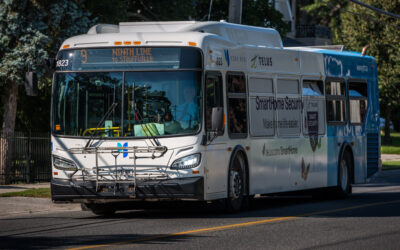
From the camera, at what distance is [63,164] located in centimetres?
1467

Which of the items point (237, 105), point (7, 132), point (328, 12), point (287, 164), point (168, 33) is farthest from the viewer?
point (328, 12)

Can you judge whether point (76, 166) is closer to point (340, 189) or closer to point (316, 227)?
point (316, 227)

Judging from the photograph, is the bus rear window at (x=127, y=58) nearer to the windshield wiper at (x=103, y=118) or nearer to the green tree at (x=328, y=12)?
the windshield wiper at (x=103, y=118)

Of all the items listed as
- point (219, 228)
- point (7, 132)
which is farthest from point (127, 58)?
point (7, 132)

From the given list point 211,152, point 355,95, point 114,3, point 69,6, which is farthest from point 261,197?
point 114,3

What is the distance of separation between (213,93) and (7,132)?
41.8 ft

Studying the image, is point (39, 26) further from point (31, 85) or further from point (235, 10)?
point (31, 85)

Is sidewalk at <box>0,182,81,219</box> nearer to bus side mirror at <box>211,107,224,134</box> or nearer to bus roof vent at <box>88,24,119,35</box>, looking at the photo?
bus roof vent at <box>88,24,119,35</box>

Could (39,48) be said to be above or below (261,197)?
above

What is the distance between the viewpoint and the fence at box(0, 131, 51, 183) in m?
25.7

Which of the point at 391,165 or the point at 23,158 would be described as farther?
the point at 391,165

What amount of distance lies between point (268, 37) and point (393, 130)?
280 ft

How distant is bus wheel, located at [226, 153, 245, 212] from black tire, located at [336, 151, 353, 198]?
488cm

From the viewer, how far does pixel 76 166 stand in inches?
574
